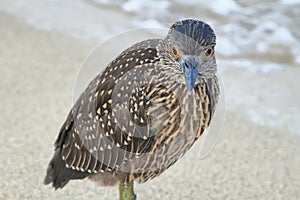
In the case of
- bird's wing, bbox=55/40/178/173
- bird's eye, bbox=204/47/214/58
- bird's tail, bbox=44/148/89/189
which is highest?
bird's eye, bbox=204/47/214/58

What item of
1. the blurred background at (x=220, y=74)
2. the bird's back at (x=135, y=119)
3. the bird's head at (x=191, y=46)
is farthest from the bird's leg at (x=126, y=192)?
the bird's head at (x=191, y=46)

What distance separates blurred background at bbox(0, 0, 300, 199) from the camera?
4160 mm

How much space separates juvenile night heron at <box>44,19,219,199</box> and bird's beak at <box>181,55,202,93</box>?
1cm

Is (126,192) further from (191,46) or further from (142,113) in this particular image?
(191,46)

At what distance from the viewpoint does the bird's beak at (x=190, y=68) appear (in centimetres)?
290

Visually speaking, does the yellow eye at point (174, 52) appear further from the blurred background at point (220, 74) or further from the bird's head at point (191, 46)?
the blurred background at point (220, 74)

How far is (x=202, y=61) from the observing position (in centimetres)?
299

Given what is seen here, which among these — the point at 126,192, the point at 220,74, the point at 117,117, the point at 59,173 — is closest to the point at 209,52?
the point at 117,117

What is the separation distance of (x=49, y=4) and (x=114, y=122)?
402 cm

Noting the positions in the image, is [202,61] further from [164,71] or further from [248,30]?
[248,30]

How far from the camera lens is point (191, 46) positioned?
2.93 metres

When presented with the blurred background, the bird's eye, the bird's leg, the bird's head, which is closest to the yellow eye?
the bird's head

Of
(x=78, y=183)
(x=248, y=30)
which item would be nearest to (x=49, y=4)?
(x=248, y=30)

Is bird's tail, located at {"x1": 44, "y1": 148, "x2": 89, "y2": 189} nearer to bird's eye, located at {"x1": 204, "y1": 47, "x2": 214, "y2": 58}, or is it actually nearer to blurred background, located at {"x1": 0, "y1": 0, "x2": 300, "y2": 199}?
blurred background, located at {"x1": 0, "y1": 0, "x2": 300, "y2": 199}
